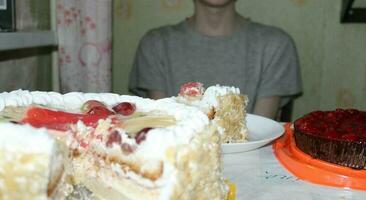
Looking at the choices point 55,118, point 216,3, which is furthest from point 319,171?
point 216,3

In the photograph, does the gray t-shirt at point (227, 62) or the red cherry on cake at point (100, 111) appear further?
the gray t-shirt at point (227, 62)

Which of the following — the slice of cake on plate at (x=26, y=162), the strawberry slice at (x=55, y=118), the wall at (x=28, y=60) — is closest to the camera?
the slice of cake on plate at (x=26, y=162)

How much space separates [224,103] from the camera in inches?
42.1

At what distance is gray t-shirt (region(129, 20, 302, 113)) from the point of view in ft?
6.68

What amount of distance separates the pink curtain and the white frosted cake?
998mm

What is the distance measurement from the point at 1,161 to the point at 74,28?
129 cm

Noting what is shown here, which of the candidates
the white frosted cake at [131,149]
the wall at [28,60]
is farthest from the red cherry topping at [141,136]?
the wall at [28,60]

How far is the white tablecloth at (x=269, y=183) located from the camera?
0.83m

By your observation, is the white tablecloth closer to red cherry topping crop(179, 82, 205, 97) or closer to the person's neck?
red cherry topping crop(179, 82, 205, 97)

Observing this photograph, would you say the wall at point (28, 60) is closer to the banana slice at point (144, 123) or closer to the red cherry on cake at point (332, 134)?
the banana slice at point (144, 123)

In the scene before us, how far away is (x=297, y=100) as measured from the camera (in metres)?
2.47

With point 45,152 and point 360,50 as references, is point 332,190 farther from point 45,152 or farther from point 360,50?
point 360,50

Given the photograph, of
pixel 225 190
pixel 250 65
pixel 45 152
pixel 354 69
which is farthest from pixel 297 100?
pixel 45 152

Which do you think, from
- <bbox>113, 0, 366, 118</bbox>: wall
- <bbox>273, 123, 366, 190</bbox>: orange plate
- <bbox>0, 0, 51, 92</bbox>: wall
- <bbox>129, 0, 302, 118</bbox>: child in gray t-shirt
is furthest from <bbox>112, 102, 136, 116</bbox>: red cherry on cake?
<bbox>113, 0, 366, 118</bbox>: wall
